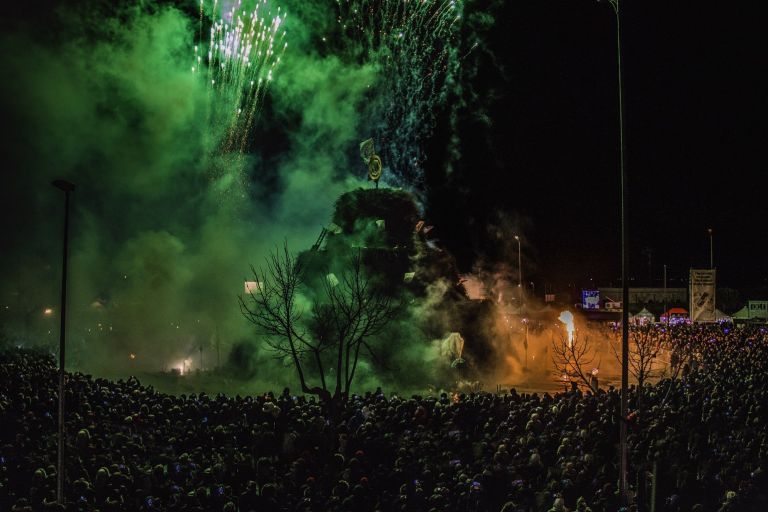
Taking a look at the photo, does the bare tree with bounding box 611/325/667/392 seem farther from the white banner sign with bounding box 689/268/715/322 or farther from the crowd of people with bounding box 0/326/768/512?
the white banner sign with bounding box 689/268/715/322

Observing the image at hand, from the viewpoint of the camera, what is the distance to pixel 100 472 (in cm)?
1311

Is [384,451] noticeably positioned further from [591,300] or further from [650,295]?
[650,295]

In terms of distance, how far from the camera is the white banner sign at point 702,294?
1252 inches

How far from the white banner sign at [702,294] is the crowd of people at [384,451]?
8.96 m

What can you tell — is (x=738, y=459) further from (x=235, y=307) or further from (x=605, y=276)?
(x=605, y=276)

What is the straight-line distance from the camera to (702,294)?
32.1 meters

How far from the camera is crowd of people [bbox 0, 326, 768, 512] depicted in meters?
12.7

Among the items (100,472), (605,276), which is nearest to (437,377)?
(100,472)

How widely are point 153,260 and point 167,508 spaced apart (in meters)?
37.5

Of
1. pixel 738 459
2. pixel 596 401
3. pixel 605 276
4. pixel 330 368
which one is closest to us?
pixel 738 459

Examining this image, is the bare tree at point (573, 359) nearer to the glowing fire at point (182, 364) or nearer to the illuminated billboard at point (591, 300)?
the illuminated billboard at point (591, 300)

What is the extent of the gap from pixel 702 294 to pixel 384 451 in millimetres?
21786

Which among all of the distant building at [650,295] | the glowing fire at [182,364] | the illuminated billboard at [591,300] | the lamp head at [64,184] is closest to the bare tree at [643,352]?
the lamp head at [64,184]

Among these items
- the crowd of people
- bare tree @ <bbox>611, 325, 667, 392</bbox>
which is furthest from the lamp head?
bare tree @ <bbox>611, 325, 667, 392</bbox>
